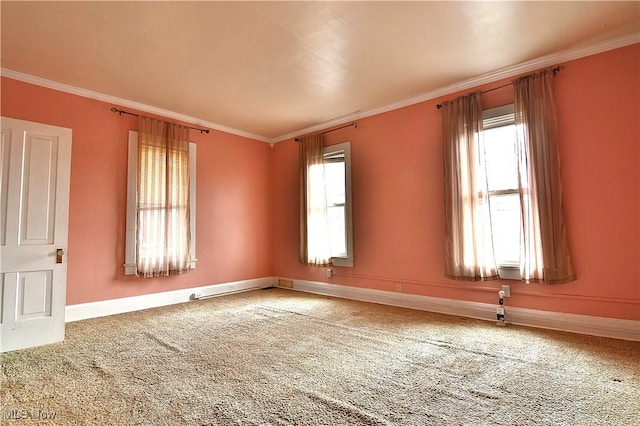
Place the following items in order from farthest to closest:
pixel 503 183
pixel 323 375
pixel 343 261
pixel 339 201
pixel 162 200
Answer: pixel 339 201, pixel 343 261, pixel 162 200, pixel 503 183, pixel 323 375

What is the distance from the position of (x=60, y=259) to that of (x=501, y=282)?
4.54m

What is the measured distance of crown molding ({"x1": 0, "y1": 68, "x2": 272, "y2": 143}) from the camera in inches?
141

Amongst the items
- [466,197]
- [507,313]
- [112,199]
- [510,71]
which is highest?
[510,71]

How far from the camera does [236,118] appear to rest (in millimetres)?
5152

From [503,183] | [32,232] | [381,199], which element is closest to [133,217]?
[32,232]

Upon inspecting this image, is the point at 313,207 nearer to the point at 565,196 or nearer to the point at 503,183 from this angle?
the point at 503,183

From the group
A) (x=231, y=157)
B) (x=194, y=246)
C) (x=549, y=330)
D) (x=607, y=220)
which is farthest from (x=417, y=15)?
(x=194, y=246)

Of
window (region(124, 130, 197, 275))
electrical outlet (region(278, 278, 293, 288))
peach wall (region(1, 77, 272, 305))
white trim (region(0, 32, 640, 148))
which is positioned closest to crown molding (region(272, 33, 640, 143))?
white trim (region(0, 32, 640, 148))

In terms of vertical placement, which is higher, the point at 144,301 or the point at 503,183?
the point at 503,183

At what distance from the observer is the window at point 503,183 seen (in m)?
3.65

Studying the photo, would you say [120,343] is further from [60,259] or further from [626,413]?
[626,413]

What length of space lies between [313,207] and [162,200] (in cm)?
221

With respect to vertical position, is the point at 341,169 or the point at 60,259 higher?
the point at 341,169

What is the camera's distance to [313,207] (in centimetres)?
534
